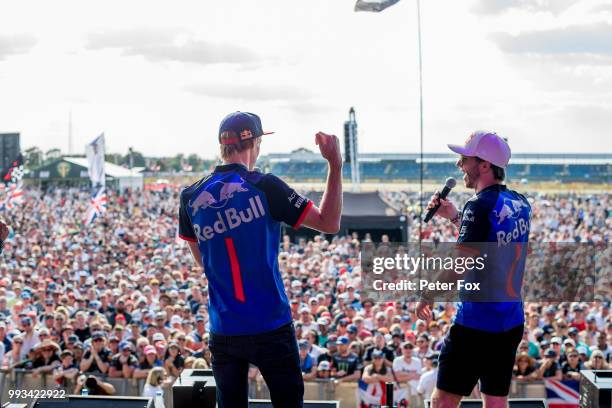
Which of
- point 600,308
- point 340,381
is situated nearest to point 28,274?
point 340,381

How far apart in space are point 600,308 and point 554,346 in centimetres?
289

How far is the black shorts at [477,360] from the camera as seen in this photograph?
117 inches

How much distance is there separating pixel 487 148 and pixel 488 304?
64 cm

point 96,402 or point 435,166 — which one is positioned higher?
point 435,166

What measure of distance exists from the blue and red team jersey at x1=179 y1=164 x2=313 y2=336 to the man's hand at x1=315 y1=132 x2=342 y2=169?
0.17m

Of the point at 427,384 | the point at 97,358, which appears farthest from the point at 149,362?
the point at 427,384

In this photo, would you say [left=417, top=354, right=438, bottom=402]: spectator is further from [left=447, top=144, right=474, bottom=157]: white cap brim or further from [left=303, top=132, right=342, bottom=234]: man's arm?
[left=303, top=132, right=342, bottom=234]: man's arm

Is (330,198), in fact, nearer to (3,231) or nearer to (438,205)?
(438,205)

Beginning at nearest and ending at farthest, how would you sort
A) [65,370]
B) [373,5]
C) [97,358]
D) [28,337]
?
[65,370] → [97,358] → [28,337] → [373,5]

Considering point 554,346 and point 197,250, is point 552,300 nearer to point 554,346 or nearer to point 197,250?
point 554,346

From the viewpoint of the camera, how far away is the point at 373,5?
9.73m

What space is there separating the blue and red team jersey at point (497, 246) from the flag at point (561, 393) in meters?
4.32

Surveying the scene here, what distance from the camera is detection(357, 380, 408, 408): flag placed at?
23.0 feet

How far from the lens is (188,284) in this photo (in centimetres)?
1224
